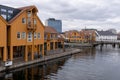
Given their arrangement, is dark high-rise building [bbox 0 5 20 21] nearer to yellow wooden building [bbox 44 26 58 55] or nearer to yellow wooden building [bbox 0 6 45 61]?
yellow wooden building [bbox 0 6 45 61]

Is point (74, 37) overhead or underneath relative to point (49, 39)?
overhead

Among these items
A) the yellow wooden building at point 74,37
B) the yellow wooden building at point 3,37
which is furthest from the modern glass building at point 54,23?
the yellow wooden building at point 3,37

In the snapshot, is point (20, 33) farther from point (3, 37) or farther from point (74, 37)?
point (74, 37)

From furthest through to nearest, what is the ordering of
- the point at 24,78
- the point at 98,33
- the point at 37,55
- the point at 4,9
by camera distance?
1. the point at 98,33
2. the point at 37,55
3. the point at 4,9
4. the point at 24,78

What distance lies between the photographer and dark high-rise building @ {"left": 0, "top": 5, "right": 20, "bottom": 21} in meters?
34.6

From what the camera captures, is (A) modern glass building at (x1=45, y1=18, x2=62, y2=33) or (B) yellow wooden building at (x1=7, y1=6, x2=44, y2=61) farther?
(A) modern glass building at (x1=45, y1=18, x2=62, y2=33)

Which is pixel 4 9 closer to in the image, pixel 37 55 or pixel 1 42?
pixel 1 42

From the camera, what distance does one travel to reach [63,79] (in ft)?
87.5

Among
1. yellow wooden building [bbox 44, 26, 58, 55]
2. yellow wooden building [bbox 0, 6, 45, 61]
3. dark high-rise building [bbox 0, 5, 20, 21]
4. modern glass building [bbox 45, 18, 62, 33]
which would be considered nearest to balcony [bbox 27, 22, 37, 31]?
yellow wooden building [bbox 0, 6, 45, 61]

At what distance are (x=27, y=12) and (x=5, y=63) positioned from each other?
1239cm

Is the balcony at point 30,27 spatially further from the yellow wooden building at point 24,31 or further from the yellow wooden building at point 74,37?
the yellow wooden building at point 74,37

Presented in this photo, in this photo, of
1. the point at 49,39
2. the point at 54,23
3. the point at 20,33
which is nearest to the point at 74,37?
the point at 49,39

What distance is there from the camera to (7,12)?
35.4 m

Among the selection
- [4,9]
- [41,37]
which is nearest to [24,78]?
[4,9]
